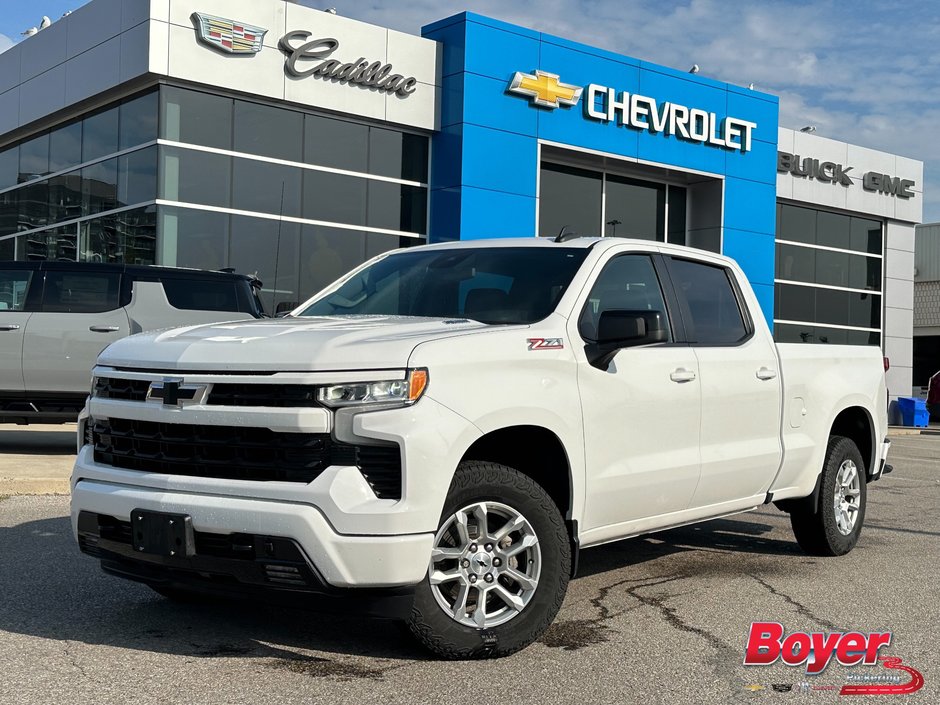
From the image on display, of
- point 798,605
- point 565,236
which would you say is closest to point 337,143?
point 565,236

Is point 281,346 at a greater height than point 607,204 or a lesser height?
lesser

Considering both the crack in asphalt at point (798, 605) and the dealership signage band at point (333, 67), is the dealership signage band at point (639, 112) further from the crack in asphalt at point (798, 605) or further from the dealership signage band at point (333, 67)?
the crack in asphalt at point (798, 605)

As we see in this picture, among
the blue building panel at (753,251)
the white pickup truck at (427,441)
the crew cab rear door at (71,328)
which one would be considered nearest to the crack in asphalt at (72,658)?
the white pickup truck at (427,441)

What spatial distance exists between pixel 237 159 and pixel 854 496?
14457 mm

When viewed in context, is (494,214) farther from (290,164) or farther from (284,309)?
(284,309)

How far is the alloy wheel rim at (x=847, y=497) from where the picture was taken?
7.23 metres

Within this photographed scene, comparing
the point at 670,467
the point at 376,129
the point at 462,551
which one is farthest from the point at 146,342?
the point at 376,129

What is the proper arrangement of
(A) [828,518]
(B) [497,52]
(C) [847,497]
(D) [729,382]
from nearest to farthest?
(D) [729,382]
(A) [828,518]
(C) [847,497]
(B) [497,52]

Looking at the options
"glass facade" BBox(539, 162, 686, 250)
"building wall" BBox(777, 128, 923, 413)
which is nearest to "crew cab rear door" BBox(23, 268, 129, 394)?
"glass facade" BBox(539, 162, 686, 250)

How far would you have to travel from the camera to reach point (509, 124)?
22.0 m

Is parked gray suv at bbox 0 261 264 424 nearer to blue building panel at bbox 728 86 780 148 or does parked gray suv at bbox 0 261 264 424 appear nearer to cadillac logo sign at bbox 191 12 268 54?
cadillac logo sign at bbox 191 12 268 54

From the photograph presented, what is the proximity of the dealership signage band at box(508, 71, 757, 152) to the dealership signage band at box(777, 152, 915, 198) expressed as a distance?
3402 millimetres

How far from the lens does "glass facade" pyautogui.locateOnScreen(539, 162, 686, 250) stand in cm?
2412

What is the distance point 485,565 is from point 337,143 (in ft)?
56.0
